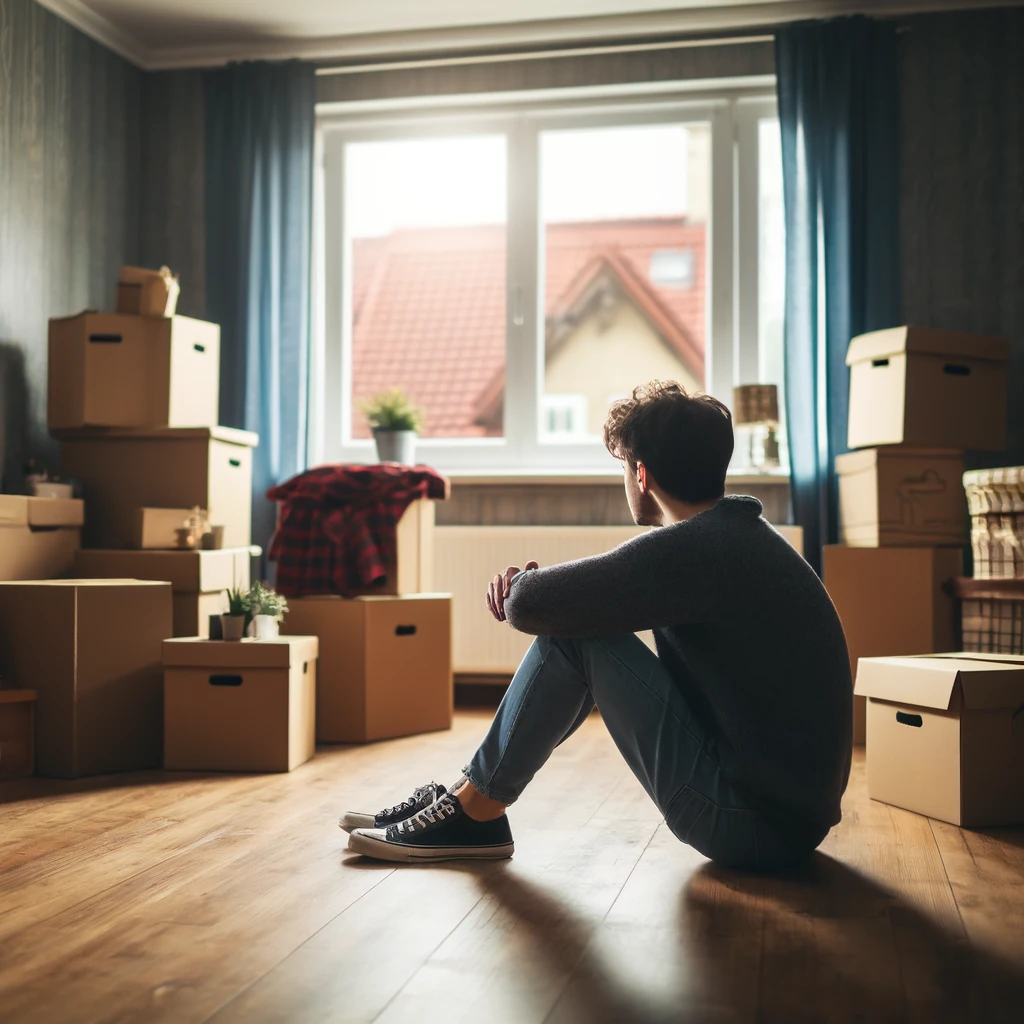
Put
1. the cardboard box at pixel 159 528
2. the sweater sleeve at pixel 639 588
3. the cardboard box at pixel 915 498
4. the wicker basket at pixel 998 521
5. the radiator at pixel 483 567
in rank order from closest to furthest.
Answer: the sweater sleeve at pixel 639 588 → the wicker basket at pixel 998 521 → the cardboard box at pixel 159 528 → the cardboard box at pixel 915 498 → the radiator at pixel 483 567

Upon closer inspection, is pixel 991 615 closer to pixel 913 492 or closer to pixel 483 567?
pixel 913 492

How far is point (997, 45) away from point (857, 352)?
1293mm

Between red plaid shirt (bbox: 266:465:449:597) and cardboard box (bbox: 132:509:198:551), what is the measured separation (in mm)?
308

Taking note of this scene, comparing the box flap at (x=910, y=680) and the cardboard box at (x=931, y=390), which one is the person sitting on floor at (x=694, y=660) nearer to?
the box flap at (x=910, y=680)

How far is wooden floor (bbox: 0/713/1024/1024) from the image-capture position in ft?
4.31

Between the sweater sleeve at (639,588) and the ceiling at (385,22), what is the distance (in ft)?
9.40

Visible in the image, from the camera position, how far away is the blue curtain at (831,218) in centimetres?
375

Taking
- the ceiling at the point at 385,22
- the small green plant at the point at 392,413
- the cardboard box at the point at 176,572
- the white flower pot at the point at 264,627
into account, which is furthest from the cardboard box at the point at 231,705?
the ceiling at the point at 385,22

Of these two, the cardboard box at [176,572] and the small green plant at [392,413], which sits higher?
the small green plant at [392,413]

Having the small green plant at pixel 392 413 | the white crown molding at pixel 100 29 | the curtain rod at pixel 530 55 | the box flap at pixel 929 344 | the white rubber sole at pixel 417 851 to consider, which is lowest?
the white rubber sole at pixel 417 851

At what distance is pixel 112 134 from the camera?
13.7ft

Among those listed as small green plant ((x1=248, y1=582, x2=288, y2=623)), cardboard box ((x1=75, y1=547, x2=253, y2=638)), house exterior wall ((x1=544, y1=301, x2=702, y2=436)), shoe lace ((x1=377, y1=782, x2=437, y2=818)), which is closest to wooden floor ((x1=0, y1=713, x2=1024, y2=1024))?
shoe lace ((x1=377, y1=782, x2=437, y2=818))

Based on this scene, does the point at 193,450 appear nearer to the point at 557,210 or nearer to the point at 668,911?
the point at 557,210

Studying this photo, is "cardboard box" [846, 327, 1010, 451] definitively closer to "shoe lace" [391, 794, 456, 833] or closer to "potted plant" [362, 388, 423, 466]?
"potted plant" [362, 388, 423, 466]
